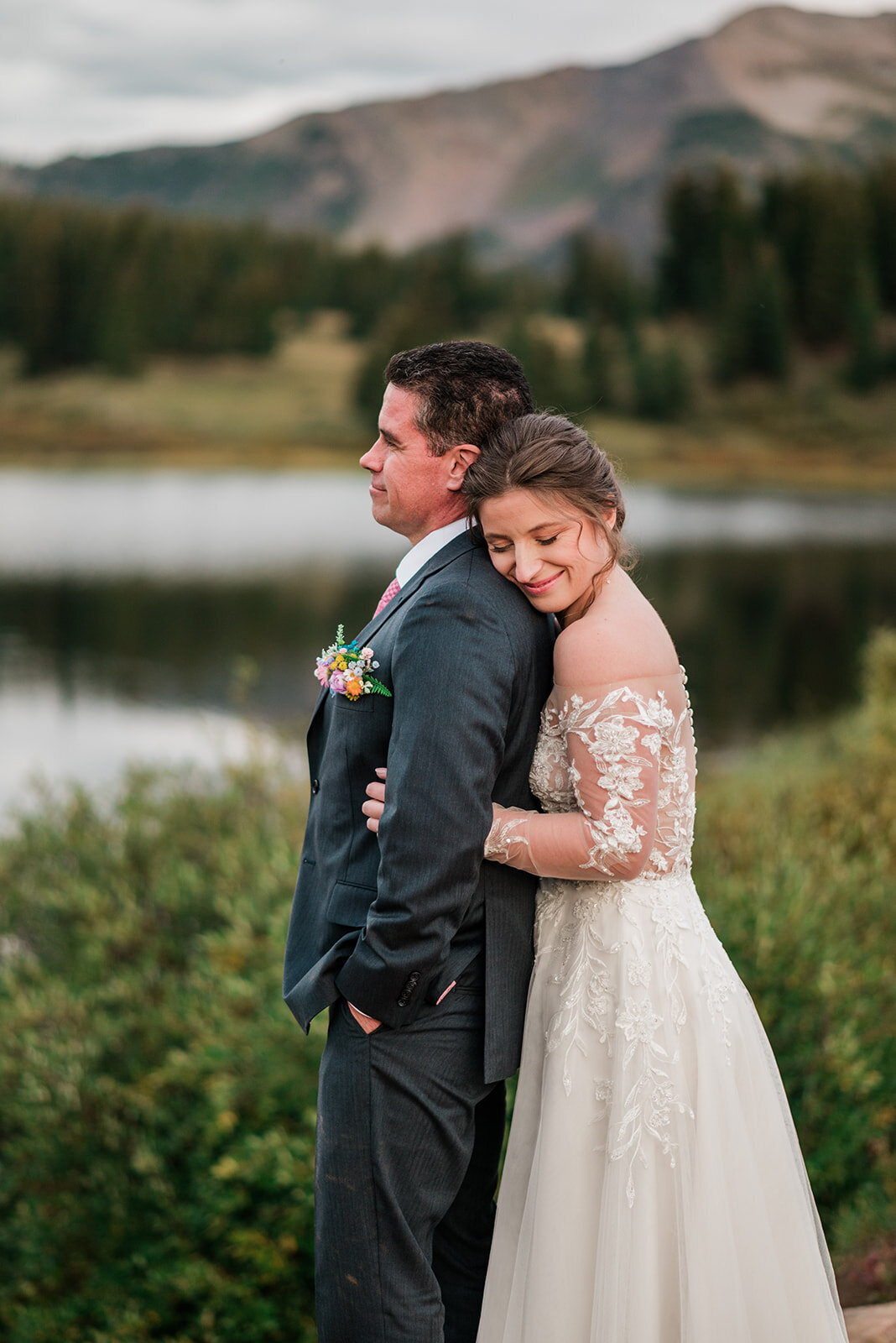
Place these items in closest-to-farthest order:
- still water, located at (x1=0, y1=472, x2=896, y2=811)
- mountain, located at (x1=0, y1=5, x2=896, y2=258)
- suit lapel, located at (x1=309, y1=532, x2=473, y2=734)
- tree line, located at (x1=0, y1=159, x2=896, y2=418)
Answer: suit lapel, located at (x1=309, y1=532, x2=473, y2=734), still water, located at (x1=0, y1=472, x2=896, y2=811), tree line, located at (x1=0, y1=159, x2=896, y2=418), mountain, located at (x1=0, y1=5, x2=896, y2=258)

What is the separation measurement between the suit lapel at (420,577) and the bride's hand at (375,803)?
294 millimetres

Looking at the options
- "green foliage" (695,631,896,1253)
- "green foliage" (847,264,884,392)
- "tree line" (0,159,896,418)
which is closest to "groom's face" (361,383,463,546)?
"green foliage" (695,631,896,1253)

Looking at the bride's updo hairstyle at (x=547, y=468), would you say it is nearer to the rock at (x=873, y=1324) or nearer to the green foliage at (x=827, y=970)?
the rock at (x=873, y=1324)

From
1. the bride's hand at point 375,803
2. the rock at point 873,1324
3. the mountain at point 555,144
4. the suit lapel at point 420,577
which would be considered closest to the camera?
the bride's hand at point 375,803

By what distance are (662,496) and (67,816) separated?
132 ft

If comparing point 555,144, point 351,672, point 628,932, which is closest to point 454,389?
point 351,672

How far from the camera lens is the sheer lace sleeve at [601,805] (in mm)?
2189

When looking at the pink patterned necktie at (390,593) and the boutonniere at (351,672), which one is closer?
the boutonniere at (351,672)

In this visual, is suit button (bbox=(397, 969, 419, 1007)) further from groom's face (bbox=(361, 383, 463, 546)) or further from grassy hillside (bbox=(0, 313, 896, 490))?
grassy hillside (bbox=(0, 313, 896, 490))

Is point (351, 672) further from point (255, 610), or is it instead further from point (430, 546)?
point (255, 610)

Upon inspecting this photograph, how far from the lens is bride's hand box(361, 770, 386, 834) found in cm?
216

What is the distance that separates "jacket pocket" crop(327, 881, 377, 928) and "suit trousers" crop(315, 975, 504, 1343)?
16 cm

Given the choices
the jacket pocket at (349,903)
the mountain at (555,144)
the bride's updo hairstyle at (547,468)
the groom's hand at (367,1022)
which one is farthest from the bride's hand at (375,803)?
the mountain at (555,144)

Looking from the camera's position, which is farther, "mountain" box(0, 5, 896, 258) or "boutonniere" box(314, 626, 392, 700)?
"mountain" box(0, 5, 896, 258)
